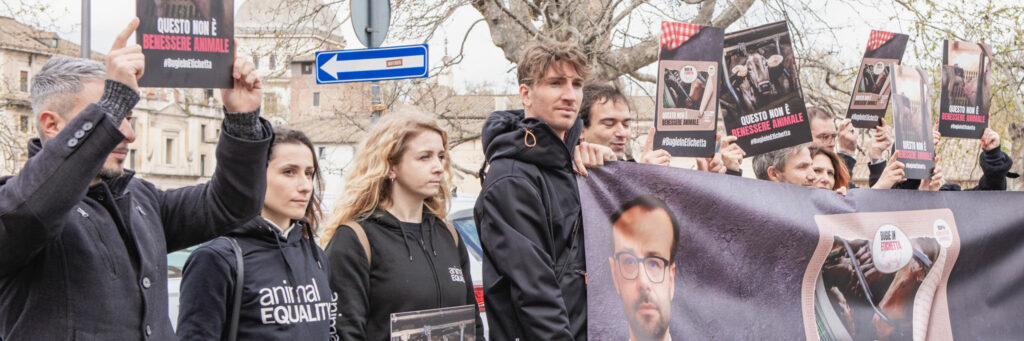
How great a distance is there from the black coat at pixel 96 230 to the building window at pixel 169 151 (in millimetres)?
80208

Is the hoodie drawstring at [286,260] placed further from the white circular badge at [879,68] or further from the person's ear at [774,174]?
the white circular badge at [879,68]

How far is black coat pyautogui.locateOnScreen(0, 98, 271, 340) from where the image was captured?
89.7 inches

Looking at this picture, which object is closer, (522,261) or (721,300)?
(522,261)

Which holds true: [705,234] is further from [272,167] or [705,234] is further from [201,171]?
[201,171]

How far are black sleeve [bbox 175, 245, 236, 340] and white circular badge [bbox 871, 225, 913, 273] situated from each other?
9.51 feet

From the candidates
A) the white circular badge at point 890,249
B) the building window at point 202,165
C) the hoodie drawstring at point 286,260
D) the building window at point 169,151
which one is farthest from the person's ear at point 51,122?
the building window at point 202,165

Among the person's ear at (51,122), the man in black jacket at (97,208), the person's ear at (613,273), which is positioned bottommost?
the person's ear at (613,273)

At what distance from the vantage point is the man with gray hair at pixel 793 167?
5238 mm

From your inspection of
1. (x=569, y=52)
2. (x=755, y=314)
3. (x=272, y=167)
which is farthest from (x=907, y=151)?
(x=272, y=167)

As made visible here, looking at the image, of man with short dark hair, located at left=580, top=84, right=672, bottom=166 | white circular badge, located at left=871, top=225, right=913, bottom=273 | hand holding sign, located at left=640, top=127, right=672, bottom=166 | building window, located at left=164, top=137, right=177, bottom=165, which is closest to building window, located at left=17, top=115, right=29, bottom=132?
man with short dark hair, located at left=580, top=84, right=672, bottom=166

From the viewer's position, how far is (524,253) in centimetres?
345

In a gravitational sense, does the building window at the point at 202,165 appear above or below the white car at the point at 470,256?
below

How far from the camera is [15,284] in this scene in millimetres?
2473

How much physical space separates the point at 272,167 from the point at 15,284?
4.43 feet
